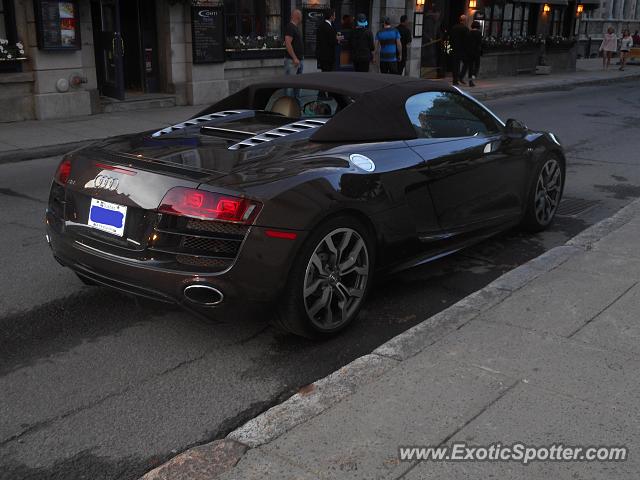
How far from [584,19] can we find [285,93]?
1551 inches

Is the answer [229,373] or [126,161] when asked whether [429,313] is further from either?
[126,161]

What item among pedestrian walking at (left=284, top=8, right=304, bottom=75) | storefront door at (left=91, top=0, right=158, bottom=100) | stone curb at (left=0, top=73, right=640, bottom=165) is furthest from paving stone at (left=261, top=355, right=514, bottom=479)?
pedestrian walking at (left=284, top=8, right=304, bottom=75)

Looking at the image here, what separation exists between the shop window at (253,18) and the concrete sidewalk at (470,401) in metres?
13.5

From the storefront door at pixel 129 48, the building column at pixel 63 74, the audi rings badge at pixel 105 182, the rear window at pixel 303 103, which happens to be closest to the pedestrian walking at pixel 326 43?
the storefront door at pixel 129 48

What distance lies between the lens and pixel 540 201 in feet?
20.3

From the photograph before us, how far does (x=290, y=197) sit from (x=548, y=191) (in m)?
3.39

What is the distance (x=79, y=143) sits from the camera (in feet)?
36.0

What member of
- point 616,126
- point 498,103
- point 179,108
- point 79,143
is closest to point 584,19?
point 498,103

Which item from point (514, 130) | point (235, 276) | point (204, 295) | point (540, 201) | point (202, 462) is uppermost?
point (514, 130)

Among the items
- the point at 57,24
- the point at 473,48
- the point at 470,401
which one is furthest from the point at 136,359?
the point at 473,48

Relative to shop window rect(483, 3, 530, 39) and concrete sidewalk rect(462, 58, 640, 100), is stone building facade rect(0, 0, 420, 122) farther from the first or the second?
shop window rect(483, 3, 530, 39)

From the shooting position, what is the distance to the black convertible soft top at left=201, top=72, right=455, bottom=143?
4445 mm

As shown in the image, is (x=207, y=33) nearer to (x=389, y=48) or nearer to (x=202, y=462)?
(x=389, y=48)

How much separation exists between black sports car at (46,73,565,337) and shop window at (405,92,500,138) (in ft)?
0.04
